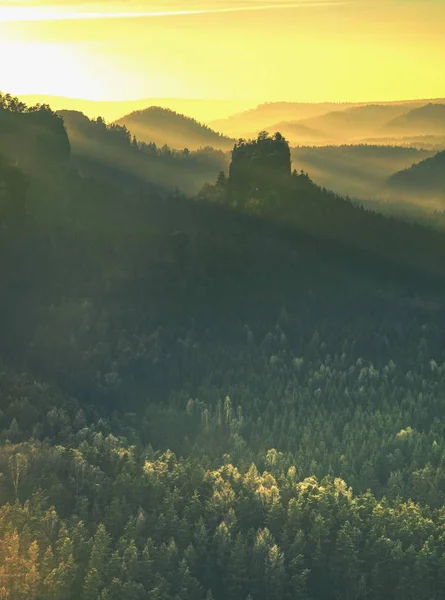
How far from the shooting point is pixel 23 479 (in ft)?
603

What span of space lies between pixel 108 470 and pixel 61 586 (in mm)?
39673


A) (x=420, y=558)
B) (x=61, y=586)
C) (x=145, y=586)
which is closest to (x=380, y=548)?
(x=420, y=558)

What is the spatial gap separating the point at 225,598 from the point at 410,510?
3263 centimetres

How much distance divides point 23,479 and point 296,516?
3820 centimetres

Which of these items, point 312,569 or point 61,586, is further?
point 312,569

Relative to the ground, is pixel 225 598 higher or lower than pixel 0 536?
lower

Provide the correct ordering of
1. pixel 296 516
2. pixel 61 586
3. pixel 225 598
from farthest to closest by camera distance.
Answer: pixel 296 516, pixel 225 598, pixel 61 586

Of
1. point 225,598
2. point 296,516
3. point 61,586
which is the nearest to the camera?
point 61,586

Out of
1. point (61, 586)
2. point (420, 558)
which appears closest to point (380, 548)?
point (420, 558)

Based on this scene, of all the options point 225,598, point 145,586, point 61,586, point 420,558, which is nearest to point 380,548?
point 420,558

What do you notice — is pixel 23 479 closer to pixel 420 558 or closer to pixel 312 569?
pixel 312 569

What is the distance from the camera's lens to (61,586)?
157500 mm

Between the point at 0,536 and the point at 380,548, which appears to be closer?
the point at 0,536

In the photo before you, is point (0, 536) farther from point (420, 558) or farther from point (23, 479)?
point (420, 558)
